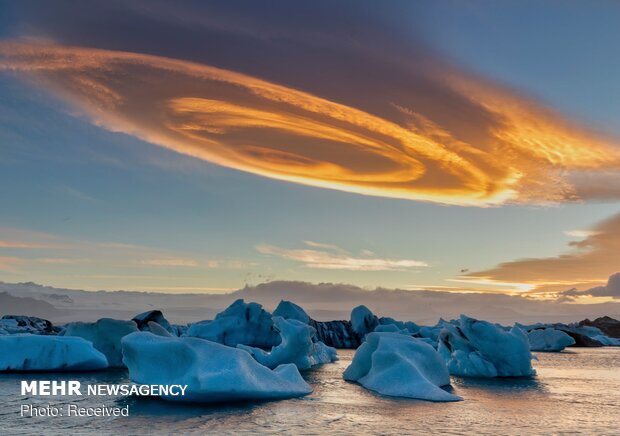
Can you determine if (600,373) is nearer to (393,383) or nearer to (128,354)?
(393,383)

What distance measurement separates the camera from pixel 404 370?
19.8m

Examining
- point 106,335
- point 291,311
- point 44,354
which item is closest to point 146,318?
point 106,335

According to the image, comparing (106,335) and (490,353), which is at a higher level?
(106,335)

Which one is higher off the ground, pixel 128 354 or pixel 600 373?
pixel 128 354

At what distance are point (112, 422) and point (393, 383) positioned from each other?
9.61 m

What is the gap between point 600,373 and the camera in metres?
33.9

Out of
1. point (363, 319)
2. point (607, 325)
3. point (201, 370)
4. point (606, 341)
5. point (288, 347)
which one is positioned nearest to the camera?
point (201, 370)

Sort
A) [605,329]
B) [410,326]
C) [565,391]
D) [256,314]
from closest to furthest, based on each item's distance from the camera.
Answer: [565,391] < [256,314] < [410,326] < [605,329]

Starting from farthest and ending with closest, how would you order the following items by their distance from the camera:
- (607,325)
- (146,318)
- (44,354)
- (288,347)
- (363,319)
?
(607,325) → (363,319) → (146,318) → (288,347) → (44,354)

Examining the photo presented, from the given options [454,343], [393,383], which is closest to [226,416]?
[393,383]

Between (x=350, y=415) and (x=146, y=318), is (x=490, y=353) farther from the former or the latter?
(x=146, y=318)

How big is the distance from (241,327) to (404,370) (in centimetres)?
2660

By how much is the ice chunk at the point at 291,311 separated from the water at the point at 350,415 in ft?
80.6

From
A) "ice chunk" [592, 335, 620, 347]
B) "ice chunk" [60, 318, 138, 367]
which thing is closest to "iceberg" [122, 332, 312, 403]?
"ice chunk" [60, 318, 138, 367]
